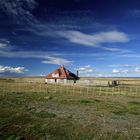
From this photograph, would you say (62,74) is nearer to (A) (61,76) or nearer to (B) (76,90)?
(A) (61,76)


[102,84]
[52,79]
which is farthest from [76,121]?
[52,79]

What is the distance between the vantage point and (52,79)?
87.0 metres

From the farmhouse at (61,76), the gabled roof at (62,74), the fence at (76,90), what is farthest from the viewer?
the gabled roof at (62,74)

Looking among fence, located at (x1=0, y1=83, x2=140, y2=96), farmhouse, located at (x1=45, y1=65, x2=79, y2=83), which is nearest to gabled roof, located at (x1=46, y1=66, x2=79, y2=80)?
farmhouse, located at (x1=45, y1=65, x2=79, y2=83)

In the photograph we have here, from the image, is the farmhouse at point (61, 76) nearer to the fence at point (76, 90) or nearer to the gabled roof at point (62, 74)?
the gabled roof at point (62, 74)

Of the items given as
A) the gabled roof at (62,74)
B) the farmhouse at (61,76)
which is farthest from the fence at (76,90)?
the gabled roof at (62,74)

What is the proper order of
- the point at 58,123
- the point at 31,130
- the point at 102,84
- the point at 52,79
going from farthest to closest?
the point at 52,79 < the point at 102,84 < the point at 58,123 < the point at 31,130

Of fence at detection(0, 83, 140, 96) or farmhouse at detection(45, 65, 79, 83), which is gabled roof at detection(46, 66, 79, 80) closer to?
farmhouse at detection(45, 65, 79, 83)

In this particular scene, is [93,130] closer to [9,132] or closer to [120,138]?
[120,138]

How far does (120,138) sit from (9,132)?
19.4 ft

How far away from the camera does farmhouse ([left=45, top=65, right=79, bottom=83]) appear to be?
8300 cm

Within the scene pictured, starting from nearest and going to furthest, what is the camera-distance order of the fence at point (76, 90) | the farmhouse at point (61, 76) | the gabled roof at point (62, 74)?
the fence at point (76, 90)
the farmhouse at point (61, 76)
the gabled roof at point (62, 74)

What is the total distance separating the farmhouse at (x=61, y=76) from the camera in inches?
3268

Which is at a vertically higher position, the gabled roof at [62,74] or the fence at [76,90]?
the gabled roof at [62,74]
